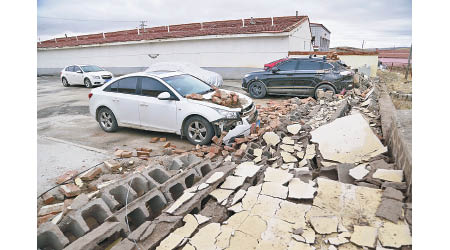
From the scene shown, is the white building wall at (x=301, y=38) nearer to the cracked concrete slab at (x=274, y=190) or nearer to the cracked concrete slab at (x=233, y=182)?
the cracked concrete slab at (x=233, y=182)

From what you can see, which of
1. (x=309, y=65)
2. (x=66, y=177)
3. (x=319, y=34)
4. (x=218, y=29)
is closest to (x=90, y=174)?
(x=66, y=177)

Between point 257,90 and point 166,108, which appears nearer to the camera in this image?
point 166,108

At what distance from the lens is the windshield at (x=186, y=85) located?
5.88m

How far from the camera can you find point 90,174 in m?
4.20

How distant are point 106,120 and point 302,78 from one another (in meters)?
6.52

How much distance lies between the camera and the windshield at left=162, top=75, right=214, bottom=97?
5.88m

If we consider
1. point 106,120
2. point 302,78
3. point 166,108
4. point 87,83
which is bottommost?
point 106,120

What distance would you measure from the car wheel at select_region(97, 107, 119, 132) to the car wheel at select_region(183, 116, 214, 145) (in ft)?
6.59

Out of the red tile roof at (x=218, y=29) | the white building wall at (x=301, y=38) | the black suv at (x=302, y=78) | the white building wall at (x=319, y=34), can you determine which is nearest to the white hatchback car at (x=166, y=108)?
the black suv at (x=302, y=78)

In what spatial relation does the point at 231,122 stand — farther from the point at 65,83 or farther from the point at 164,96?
the point at 65,83

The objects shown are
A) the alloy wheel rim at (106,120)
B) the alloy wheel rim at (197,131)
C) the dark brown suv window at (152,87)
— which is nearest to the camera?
the alloy wheel rim at (197,131)
